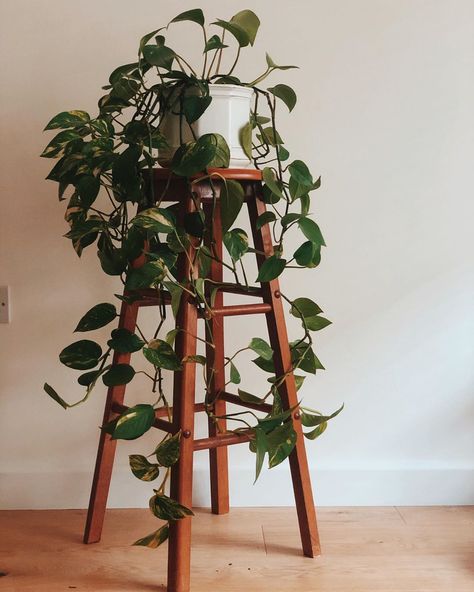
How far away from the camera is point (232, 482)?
1946mm

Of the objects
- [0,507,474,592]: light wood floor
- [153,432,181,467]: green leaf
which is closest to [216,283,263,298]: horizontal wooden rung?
[153,432,181,467]: green leaf

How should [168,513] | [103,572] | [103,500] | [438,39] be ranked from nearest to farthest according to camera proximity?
[168,513], [103,572], [103,500], [438,39]

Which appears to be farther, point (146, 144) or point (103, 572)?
point (103, 572)

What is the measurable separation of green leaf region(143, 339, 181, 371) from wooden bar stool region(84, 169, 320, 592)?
42 millimetres

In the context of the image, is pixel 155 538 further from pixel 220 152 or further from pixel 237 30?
pixel 237 30

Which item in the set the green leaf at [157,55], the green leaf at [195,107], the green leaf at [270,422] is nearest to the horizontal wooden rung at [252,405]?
the green leaf at [270,422]

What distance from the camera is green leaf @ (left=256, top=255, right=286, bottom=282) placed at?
1.52 metres

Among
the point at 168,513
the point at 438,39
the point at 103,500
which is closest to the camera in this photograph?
the point at 168,513

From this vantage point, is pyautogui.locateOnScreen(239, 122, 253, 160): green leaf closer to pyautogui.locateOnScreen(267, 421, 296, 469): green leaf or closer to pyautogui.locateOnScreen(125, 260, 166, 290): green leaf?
pyautogui.locateOnScreen(125, 260, 166, 290): green leaf

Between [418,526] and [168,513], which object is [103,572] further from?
[418,526]

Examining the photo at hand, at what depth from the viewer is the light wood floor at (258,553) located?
5.08 feet

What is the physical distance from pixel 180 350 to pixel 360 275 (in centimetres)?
62

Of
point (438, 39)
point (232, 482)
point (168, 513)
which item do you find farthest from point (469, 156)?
point (168, 513)

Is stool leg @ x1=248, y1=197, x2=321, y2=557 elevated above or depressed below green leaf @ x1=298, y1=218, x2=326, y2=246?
below
